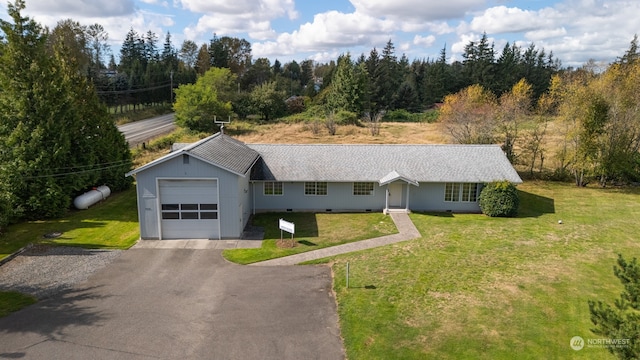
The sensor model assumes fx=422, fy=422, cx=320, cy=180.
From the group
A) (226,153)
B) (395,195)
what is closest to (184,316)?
(226,153)

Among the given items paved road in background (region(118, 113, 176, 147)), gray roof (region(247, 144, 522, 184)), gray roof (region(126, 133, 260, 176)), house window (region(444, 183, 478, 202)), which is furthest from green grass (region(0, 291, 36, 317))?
paved road in background (region(118, 113, 176, 147))

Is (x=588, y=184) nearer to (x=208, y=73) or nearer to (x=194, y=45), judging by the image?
(x=208, y=73)

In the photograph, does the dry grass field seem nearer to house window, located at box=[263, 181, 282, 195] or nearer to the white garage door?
house window, located at box=[263, 181, 282, 195]

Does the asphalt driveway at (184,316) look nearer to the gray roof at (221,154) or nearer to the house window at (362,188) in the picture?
the gray roof at (221,154)

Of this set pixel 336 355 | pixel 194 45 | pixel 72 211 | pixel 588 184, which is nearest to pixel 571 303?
pixel 336 355

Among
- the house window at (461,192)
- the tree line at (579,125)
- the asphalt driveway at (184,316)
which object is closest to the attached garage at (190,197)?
the asphalt driveway at (184,316)

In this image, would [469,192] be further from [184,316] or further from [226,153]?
[184,316]
